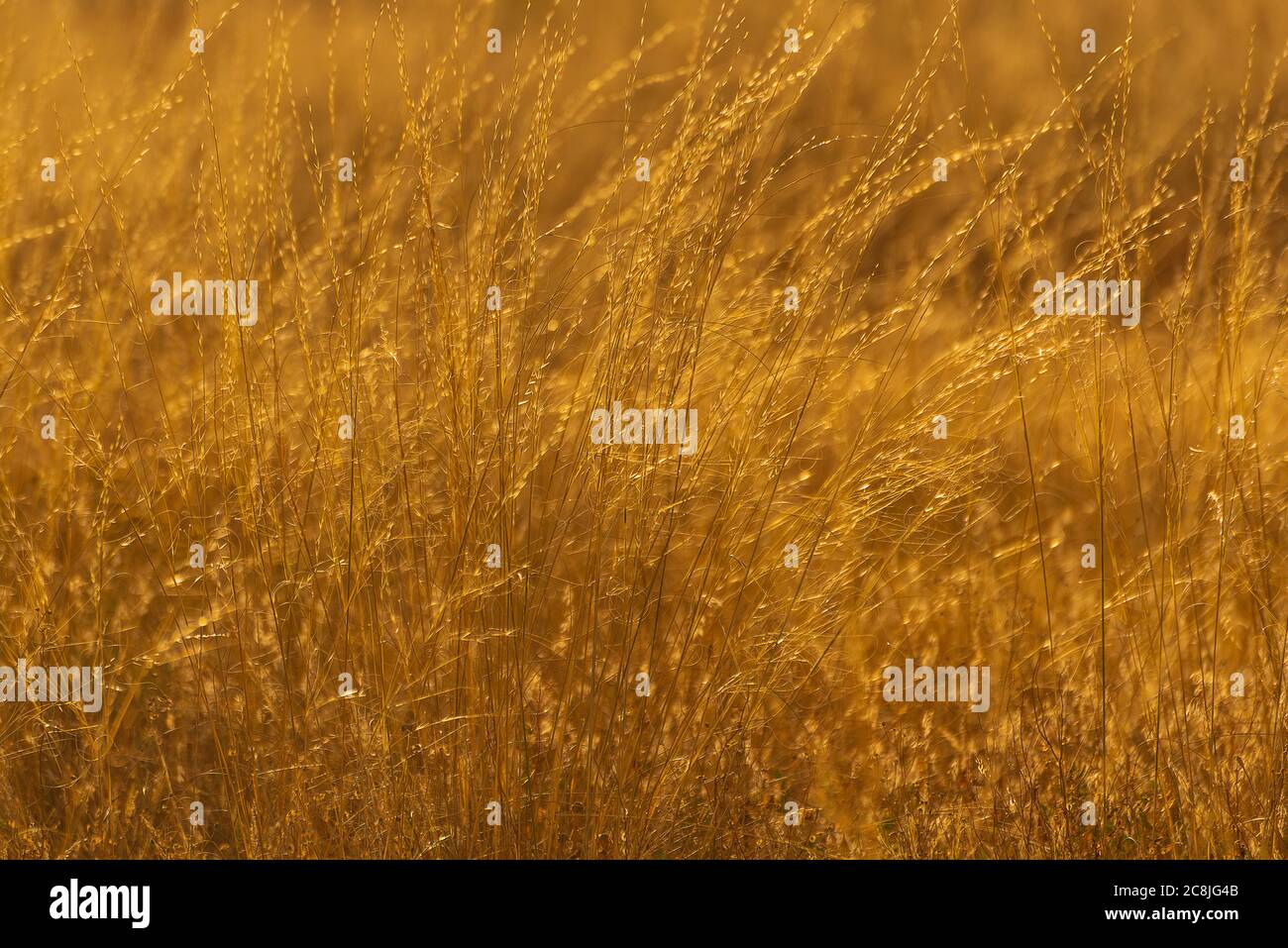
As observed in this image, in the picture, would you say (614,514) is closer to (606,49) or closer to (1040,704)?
(1040,704)

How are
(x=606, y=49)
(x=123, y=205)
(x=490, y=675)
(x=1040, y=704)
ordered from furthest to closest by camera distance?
(x=606, y=49) → (x=123, y=205) → (x=1040, y=704) → (x=490, y=675)

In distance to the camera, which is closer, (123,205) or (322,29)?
(123,205)

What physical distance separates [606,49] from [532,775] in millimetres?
6697

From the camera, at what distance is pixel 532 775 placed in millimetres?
1775

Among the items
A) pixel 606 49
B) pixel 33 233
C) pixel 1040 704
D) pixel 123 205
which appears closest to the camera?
pixel 1040 704

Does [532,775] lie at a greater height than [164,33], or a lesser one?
lesser

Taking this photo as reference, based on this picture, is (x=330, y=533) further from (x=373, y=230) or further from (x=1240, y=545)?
(x=1240, y=545)

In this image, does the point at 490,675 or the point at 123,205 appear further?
the point at 123,205

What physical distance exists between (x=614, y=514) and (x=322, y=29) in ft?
23.5
